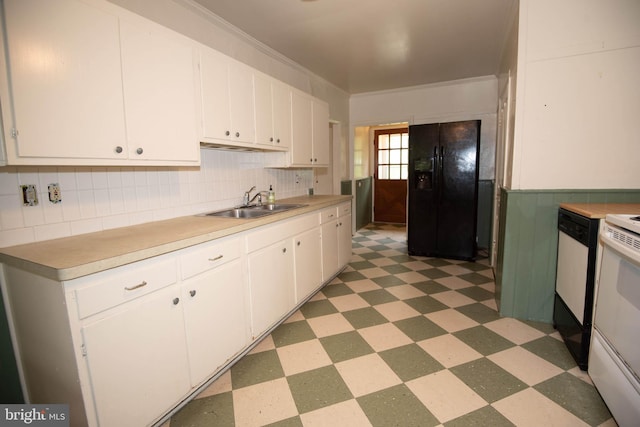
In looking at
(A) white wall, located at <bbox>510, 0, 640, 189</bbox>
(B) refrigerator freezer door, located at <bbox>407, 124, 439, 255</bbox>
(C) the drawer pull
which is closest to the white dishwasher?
(A) white wall, located at <bbox>510, 0, 640, 189</bbox>

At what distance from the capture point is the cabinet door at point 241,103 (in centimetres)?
228

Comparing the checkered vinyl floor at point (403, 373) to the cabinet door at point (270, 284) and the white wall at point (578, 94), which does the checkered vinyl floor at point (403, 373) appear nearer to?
the cabinet door at point (270, 284)

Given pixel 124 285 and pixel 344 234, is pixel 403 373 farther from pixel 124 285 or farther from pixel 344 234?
pixel 344 234

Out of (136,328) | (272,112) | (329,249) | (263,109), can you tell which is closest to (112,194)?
(136,328)

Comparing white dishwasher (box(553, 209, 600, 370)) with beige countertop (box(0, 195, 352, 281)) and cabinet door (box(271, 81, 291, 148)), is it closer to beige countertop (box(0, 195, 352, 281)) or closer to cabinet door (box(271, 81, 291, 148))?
beige countertop (box(0, 195, 352, 281))

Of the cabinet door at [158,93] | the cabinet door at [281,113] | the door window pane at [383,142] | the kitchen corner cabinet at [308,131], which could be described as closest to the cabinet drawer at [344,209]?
the kitchen corner cabinet at [308,131]

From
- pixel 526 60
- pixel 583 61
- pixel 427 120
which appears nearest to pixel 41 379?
pixel 526 60

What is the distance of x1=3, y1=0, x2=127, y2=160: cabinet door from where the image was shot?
1.23m

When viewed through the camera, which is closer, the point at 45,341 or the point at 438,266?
the point at 45,341

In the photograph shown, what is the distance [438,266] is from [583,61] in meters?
2.49

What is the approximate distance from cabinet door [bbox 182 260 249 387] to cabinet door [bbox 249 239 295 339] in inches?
4.4

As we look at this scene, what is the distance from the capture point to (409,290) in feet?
10.4

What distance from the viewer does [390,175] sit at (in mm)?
6746

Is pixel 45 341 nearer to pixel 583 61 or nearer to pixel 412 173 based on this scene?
pixel 583 61
